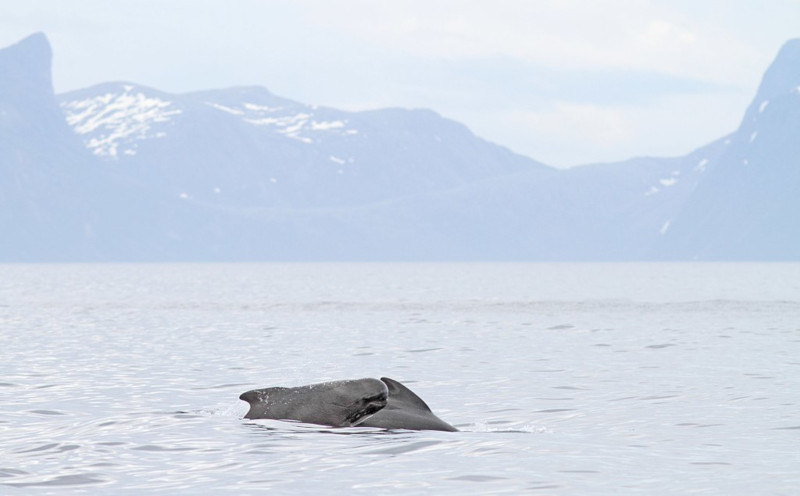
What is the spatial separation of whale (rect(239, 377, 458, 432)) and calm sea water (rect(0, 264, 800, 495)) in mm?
380

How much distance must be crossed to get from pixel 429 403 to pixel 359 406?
6.46m

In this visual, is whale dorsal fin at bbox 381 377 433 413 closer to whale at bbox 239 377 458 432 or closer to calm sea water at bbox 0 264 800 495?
whale at bbox 239 377 458 432

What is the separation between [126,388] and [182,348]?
15.3 m

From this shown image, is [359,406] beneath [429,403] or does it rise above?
above

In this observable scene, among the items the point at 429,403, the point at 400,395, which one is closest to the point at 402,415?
the point at 400,395

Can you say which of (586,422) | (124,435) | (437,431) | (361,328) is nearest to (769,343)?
(361,328)

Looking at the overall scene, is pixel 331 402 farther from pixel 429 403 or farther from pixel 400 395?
pixel 429 403

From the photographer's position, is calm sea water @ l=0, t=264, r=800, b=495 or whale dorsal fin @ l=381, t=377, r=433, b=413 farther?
whale dorsal fin @ l=381, t=377, r=433, b=413

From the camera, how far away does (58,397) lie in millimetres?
28547

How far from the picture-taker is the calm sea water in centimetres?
1759

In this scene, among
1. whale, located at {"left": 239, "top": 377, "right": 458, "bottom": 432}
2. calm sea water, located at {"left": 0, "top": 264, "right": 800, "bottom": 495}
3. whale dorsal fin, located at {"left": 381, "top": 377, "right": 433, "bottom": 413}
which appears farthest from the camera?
whale dorsal fin, located at {"left": 381, "top": 377, "right": 433, "bottom": 413}

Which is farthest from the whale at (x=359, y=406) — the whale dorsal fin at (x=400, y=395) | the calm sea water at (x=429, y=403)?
the calm sea water at (x=429, y=403)

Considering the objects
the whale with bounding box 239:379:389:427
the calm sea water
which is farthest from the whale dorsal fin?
the calm sea water

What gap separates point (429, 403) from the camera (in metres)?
28.0
